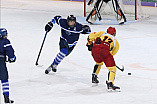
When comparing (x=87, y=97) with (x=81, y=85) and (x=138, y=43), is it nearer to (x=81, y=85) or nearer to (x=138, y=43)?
(x=81, y=85)

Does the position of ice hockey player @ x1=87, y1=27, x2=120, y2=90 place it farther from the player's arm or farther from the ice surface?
the player's arm

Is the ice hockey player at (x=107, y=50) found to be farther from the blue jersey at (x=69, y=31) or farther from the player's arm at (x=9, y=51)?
the player's arm at (x=9, y=51)

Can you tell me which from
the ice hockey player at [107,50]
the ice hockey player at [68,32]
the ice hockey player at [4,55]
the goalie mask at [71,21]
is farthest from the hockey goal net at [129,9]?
the ice hockey player at [4,55]

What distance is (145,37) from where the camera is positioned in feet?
40.4

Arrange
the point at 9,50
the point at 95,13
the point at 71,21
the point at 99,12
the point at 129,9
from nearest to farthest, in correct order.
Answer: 1. the point at 9,50
2. the point at 71,21
3. the point at 95,13
4. the point at 99,12
5. the point at 129,9

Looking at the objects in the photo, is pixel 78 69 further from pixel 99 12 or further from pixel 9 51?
pixel 99 12

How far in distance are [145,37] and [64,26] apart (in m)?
4.58

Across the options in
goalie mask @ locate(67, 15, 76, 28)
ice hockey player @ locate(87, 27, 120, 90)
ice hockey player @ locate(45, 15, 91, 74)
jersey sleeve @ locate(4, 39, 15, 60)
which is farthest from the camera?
ice hockey player @ locate(45, 15, 91, 74)

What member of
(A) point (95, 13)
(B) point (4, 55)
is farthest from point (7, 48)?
(A) point (95, 13)

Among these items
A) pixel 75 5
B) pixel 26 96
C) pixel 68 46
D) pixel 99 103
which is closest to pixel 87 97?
pixel 99 103

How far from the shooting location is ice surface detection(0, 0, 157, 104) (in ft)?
23.4

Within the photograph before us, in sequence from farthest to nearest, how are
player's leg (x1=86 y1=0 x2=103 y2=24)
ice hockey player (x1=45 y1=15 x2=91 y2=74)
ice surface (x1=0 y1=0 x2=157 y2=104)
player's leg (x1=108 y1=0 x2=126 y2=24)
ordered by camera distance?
1. player's leg (x1=86 y1=0 x2=103 y2=24)
2. player's leg (x1=108 y1=0 x2=126 y2=24)
3. ice hockey player (x1=45 y1=15 x2=91 y2=74)
4. ice surface (x1=0 y1=0 x2=157 y2=104)

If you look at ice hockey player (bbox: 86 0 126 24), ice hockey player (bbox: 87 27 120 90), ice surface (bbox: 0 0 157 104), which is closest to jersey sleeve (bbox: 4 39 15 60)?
ice surface (bbox: 0 0 157 104)

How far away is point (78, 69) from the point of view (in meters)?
8.89
